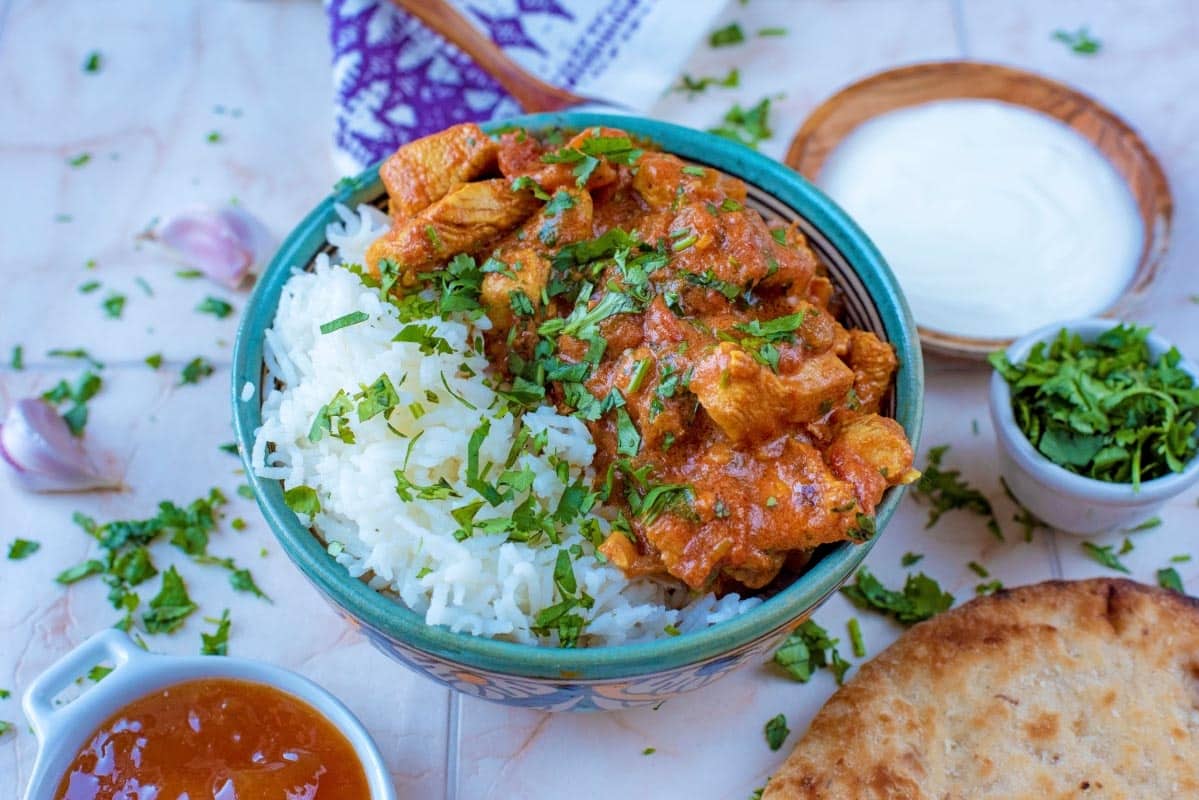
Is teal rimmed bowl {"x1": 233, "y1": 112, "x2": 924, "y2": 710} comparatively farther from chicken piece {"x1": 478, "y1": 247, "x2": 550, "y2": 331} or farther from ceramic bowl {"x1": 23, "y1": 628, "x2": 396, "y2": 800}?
chicken piece {"x1": 478, "y1": 247, "x2": 550, "y2": 331}

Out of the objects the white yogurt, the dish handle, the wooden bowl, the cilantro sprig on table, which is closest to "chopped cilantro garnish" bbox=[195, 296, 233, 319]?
the dish handle

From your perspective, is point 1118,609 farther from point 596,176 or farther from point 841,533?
point 596,176

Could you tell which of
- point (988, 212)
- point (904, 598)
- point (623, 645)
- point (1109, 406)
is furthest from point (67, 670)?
point (988, 212)

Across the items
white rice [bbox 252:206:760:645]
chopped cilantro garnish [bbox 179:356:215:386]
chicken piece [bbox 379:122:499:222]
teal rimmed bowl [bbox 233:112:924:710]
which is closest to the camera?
teal rimmed bowl [bbox 233:112:924:710]

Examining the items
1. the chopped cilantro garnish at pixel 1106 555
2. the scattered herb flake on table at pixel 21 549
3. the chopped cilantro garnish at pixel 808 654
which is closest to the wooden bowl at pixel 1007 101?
the chopped cilantro garnish at pixel 1106 555

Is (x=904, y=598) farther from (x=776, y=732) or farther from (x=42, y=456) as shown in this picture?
(x=42, y=456)

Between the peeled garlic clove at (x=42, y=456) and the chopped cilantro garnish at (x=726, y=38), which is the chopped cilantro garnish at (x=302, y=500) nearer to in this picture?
the peeled garlic clove at (x=42, y=456)
